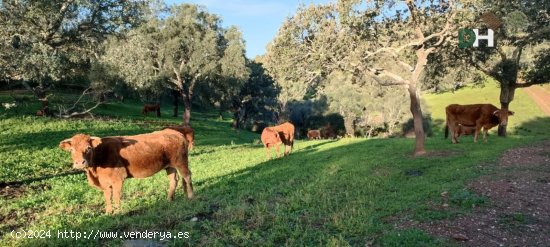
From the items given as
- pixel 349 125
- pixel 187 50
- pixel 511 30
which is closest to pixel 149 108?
pixel 187 50

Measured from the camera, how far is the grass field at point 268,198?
938 centimetres

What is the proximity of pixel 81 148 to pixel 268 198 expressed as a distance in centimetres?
558

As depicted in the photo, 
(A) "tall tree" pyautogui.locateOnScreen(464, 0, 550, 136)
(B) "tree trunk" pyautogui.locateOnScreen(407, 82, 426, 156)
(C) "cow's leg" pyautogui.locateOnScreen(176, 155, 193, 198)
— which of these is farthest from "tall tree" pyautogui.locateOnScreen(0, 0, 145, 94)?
(A) "tall tree" pyautogui.locateOnScreen(464, 0, 550, 136)

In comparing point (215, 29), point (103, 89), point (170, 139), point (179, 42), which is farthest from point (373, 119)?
point (170, 139)

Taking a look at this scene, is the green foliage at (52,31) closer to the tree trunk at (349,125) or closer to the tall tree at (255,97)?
the tall tree at (255,97)

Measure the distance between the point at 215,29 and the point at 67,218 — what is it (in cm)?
3852

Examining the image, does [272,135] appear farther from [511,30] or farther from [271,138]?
[511,30]

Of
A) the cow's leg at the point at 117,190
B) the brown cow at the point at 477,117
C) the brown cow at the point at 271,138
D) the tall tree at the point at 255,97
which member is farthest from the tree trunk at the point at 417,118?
the tall tree at the point at 255,97

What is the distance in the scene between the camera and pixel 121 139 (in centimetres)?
1217

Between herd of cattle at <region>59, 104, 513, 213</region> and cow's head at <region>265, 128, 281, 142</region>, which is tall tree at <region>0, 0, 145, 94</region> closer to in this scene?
herd of cattle at <region>59, 104, 513, 213</region>

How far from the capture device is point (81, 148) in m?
10.8

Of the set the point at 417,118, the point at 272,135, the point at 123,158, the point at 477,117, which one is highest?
the point at 417,118

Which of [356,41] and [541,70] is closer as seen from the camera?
[356,41]

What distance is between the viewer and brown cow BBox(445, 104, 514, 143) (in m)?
24.0
